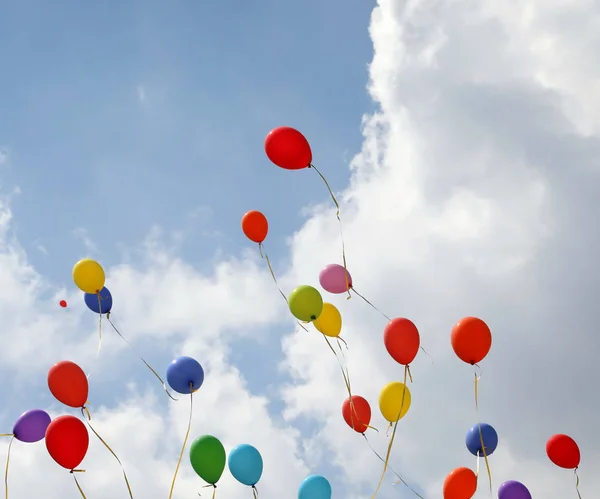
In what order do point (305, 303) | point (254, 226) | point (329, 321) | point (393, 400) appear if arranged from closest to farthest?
point (305, 303)
point (393, 400)
point (329, 321)
point (254, 226)

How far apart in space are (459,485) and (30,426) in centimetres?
626

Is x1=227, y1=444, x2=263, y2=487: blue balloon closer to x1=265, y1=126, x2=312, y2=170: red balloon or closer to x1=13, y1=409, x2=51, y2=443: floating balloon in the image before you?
x1=13, y1=409, x2=51, y2=443: floating balloon

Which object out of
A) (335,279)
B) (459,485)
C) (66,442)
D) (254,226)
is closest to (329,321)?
(335,279)

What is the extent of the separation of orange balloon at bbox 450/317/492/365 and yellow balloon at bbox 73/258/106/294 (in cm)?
566

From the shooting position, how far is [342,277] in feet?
34.7

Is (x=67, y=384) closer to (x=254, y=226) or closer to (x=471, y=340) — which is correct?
(x=254, y=226)

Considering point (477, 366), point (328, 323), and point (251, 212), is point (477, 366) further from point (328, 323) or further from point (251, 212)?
point (251, 212)

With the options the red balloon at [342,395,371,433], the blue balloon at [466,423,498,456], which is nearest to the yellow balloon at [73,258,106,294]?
the red balloon at [342,395,371,433]

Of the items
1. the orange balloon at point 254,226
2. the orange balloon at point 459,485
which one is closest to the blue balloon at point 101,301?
the orange balloon at point 254,226

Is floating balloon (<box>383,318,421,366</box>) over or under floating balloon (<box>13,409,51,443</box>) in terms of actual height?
A: over

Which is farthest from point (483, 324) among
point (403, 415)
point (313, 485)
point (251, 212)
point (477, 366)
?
point (251, 212)

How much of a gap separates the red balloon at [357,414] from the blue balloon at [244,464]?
1.84 m

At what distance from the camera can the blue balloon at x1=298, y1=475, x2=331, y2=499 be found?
31.1ft

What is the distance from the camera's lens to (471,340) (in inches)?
372
